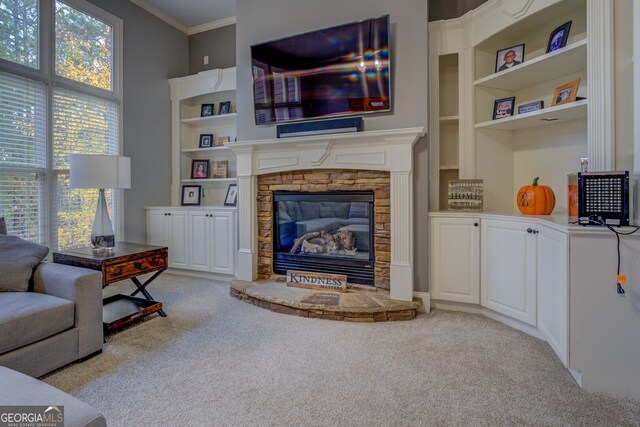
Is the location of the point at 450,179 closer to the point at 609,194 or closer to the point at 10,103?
the point at 609,194

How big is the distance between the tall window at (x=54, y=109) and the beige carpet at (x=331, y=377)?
5.63 ft

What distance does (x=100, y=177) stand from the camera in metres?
2.49

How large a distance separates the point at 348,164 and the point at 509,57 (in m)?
1.68

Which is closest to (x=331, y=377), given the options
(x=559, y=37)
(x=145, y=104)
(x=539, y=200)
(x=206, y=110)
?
(x=539, y=200)

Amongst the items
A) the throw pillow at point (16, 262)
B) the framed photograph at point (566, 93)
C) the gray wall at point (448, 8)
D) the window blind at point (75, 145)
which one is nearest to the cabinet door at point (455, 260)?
the framed photograph at point (566, 93)

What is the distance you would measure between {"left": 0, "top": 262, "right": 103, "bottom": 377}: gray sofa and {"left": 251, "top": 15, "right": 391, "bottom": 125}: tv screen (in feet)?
7.13

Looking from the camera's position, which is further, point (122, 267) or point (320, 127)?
point (320, 127)

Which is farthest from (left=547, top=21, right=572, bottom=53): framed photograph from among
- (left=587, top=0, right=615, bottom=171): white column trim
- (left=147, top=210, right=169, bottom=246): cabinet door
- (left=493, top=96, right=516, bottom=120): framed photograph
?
(left=147, top=210, right=169, bottom=246): cabinet door

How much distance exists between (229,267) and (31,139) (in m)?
2.29

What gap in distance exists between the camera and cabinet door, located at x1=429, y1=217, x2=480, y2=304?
2762 millimetres

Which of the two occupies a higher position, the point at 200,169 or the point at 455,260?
the point at 200,169

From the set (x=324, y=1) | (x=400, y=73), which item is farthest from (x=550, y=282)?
(x=324, y=1)

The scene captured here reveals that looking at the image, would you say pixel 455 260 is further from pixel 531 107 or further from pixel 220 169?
pixel 220 169

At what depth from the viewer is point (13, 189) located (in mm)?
3021
